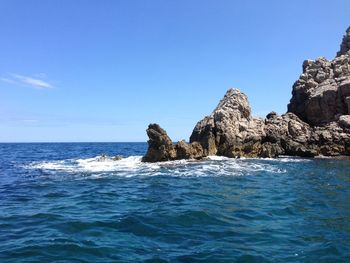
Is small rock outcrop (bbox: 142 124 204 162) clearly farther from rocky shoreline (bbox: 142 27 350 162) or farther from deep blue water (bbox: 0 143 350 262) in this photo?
deep blue water (bbox: 0 143 350 262)

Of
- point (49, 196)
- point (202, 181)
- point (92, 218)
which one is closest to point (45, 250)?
point (92, 218)

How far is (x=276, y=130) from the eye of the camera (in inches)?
1951

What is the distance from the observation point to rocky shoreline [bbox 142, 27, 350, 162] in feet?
142

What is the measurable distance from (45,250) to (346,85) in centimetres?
4783

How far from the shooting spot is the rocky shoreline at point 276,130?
1708 inches

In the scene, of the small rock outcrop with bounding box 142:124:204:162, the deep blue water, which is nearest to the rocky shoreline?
the small rock outcrop with bounding box 142:124:204:162

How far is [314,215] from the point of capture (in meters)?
16.7

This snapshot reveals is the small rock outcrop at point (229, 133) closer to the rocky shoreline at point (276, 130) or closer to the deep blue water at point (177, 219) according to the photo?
the rocky shoreline at point (276, 130)

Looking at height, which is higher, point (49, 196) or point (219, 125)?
point (219, 125)

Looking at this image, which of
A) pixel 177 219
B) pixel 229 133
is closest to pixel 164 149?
pixel 229 133

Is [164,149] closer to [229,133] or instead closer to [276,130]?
[229,133]

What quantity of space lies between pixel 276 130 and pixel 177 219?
3643cm

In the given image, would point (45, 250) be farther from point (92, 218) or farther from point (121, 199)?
point (121, 199)

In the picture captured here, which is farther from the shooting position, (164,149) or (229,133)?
(229,133)
